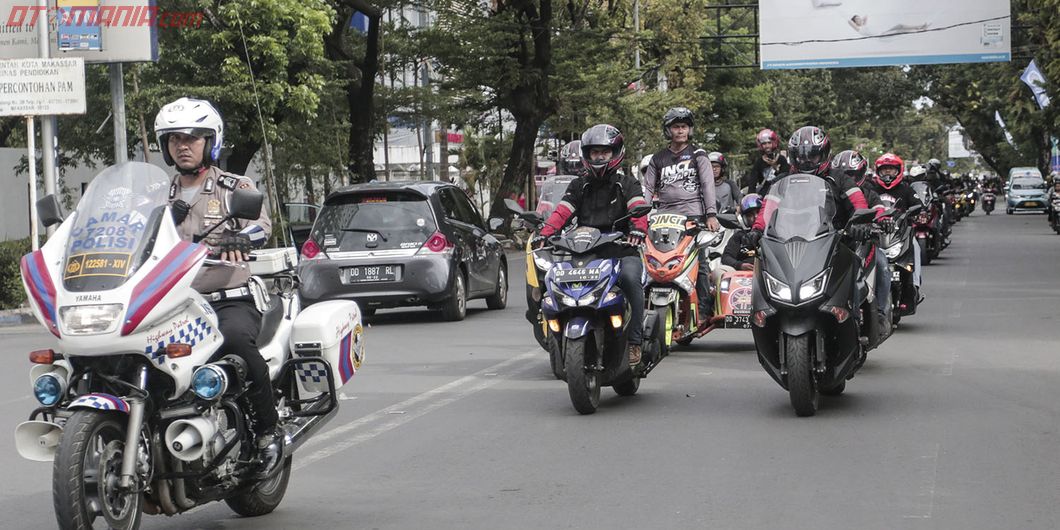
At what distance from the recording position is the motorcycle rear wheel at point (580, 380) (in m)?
9.57

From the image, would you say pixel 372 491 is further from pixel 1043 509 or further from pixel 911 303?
pixel 911 303

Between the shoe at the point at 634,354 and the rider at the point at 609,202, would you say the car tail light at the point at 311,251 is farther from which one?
the shoe at the point at 634,354

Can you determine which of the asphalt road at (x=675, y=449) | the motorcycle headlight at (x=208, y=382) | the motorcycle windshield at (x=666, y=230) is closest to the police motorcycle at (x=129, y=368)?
the motorcycle headlight at (x=208, y=382)

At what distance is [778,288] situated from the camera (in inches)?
372

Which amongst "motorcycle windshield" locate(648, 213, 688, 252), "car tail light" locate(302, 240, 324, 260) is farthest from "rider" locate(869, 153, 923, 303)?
"car tail light" locate(302, 240, 324, 260)

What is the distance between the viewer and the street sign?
73.6 feet

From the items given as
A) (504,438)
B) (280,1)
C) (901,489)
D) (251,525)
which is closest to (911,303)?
(504,438)

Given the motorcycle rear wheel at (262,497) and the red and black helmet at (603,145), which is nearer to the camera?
the motorcycle rear wheel at (262,497)

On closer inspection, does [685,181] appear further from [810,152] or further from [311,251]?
[311,251]

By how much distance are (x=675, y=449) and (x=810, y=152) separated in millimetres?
2779

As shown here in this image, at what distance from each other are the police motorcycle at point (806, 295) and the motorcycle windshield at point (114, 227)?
4.58 m

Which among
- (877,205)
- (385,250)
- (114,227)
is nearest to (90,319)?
(114,227)

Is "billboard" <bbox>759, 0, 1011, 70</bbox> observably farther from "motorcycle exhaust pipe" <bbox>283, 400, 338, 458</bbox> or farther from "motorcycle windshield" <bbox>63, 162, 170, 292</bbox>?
"motorcycle windshield" <bbox>63, 162, 170, 292</bbox>

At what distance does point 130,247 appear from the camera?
559cm
